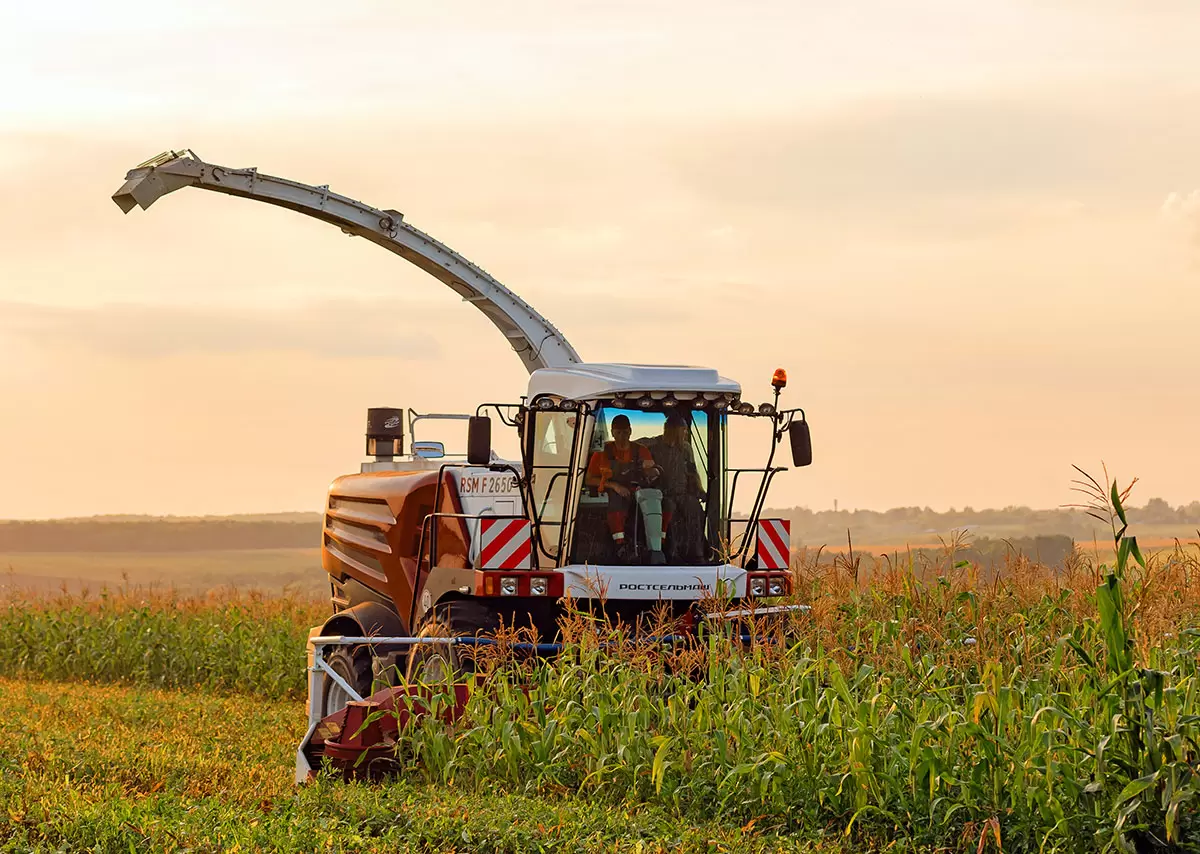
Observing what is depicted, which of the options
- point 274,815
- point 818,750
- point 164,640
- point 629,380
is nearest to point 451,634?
point 629,380

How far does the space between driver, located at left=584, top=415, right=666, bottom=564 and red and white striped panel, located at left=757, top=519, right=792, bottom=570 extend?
1190 millimetres

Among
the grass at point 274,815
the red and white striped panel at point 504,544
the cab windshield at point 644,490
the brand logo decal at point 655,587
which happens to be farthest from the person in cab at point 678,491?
the grass at point 274,815

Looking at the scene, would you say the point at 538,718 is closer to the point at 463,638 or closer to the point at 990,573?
the point at 463,638

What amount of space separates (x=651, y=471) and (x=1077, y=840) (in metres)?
4.22

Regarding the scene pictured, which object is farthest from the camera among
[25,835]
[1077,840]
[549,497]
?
[549,497]

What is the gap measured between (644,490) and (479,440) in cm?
133

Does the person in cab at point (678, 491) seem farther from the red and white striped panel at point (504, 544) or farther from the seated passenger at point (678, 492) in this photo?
the red and white striped panel at point (504, 544)

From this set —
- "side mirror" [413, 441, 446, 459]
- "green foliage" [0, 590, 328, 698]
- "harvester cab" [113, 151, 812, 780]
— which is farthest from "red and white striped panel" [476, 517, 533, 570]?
"green foliage" [0, 590, 328, 698]

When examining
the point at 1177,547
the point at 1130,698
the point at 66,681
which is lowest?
the point at 66,681

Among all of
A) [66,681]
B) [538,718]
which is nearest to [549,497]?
[538,718]

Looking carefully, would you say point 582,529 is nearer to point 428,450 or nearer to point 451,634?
point 451,634

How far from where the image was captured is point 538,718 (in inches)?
310

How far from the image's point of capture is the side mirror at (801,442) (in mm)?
9812

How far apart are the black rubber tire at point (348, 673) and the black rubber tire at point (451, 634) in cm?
121
